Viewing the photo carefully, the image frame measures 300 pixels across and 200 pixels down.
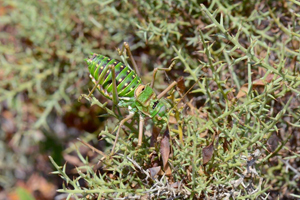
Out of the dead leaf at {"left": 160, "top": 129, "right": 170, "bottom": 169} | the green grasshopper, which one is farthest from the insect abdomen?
the dead leaf at {"left": 160, "top": 129, "right": 170, "bottom": 169}

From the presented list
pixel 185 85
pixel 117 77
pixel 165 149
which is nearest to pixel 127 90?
pixel 117 77

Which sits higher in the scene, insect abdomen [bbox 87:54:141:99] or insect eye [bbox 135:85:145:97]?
insect abdomen [bbox 87:54:141:99]

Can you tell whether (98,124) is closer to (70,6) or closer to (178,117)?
(70,6)

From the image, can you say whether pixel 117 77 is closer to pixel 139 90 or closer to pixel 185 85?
pixel 139 90

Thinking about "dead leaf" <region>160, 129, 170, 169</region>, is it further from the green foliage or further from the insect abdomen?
the insect abdomen

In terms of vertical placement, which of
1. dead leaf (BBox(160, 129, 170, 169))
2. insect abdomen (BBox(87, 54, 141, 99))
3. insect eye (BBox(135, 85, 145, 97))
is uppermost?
insect abdomen (BBox(87, 54, 141, 99))

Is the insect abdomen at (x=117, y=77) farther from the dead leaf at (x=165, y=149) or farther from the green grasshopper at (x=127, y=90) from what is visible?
the dead leaf at (x=165, y=149)

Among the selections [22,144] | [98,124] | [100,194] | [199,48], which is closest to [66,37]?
[98,124]
